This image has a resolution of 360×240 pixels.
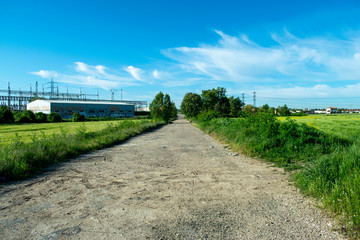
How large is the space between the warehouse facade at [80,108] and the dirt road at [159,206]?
239 ft

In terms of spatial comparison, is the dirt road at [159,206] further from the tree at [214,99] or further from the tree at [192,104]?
the tree at [214,99]

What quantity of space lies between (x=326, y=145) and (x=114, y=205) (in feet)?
29.0

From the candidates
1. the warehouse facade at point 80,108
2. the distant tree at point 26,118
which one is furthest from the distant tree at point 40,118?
the warehouse facade at point 80,108

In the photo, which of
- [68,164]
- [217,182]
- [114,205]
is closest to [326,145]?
[217,182]

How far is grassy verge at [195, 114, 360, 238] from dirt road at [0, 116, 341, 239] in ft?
1.07

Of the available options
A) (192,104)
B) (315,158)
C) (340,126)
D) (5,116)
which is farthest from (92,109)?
(315,158)

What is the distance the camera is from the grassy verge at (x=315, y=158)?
12.4 ft

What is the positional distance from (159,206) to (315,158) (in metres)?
5.98

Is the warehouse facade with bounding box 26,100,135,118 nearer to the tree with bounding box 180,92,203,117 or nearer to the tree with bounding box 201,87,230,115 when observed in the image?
the tree with bounding box 180,92,203,117

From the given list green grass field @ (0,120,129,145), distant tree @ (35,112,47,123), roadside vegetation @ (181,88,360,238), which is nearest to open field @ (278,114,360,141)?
roadside vegetation @ (181,88,360,238)

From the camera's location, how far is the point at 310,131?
1024 cm

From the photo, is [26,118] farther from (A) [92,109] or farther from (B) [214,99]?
(B) [214,99]

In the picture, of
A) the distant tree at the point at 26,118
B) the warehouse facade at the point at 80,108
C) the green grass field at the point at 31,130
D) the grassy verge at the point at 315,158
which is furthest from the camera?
the warehouse facade at the point at 80,108

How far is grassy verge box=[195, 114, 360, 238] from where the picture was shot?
149 inches
